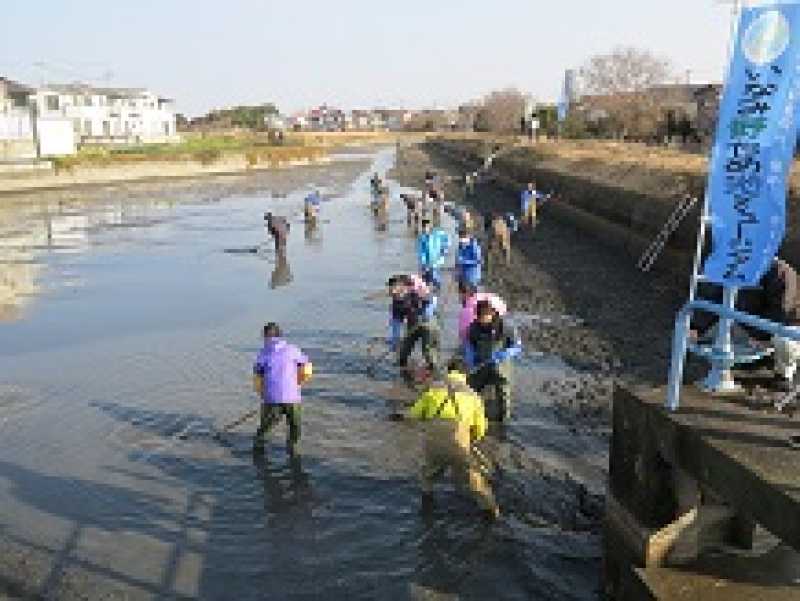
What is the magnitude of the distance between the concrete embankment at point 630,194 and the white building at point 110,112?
72.1 metres

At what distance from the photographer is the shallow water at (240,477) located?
324 inches

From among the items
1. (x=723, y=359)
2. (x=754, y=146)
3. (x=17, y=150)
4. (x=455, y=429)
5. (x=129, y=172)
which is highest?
(x=17, y=150)

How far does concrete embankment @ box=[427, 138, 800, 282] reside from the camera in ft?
72.4

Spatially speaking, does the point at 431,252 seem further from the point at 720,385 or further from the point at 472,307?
the point at 720,385

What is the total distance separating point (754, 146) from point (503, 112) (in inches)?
4231

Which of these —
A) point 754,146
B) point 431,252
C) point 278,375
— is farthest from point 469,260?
point 754,146

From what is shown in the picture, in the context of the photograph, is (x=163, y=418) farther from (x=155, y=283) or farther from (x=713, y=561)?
(x=155, y=283)

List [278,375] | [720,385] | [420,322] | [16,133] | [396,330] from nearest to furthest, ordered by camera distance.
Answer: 1. [720,385]
2. [278,375]
3. [420,322]
4. [396,330]
5. [16,133]

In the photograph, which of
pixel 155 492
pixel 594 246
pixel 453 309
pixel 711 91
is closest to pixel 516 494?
pixel 155 492

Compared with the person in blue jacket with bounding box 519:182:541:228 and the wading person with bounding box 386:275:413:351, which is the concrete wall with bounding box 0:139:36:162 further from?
the wading person with bounding box 386:275:413:351

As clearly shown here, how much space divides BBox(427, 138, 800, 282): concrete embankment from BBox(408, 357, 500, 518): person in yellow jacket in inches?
426

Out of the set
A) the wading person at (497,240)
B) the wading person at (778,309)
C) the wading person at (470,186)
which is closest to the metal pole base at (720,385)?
the wading person at (778,309)

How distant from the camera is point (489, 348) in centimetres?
1108

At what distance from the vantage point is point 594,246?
30.1m
